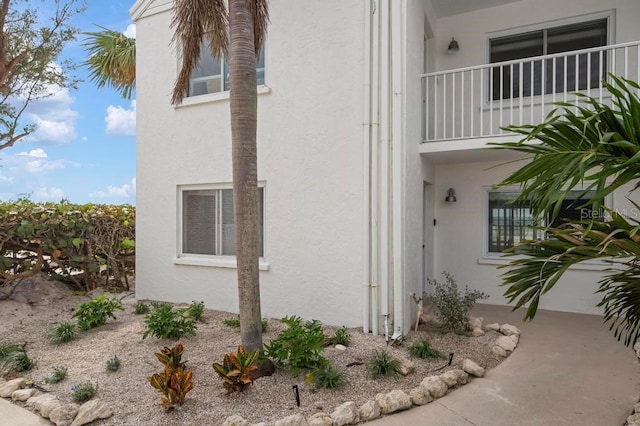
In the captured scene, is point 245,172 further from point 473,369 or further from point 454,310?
point 454,310

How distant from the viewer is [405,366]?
4969 mm

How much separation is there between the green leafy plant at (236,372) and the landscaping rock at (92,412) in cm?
111

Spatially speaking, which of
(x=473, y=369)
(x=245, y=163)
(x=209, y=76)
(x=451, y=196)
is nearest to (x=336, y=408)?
(x=473, y=369)

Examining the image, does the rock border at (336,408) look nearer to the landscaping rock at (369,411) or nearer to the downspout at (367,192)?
the landscaping rock at (369,411)

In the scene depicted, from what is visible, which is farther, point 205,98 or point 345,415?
point 205,98

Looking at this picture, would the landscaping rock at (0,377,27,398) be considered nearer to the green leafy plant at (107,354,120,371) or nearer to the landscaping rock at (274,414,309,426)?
the green leafy plant at (107,354,120,371)

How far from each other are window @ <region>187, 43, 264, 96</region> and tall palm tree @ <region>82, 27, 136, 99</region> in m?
5.22

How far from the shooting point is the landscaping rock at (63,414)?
394 centimetres

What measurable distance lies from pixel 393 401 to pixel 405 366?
0.86m

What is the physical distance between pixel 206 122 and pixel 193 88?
952 millimetres

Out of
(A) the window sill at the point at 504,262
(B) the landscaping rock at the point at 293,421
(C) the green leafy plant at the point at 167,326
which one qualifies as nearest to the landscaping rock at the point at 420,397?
(B) the landscaping rock at the point at 293,421

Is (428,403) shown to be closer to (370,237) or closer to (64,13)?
(370,237)

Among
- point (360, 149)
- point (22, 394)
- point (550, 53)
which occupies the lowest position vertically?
point (22, 394)

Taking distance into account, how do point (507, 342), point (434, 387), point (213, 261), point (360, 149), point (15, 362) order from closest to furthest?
point (434, 387) < point (15, 362) < point (507, 342) < point (360, 149) < point (213, 261)
